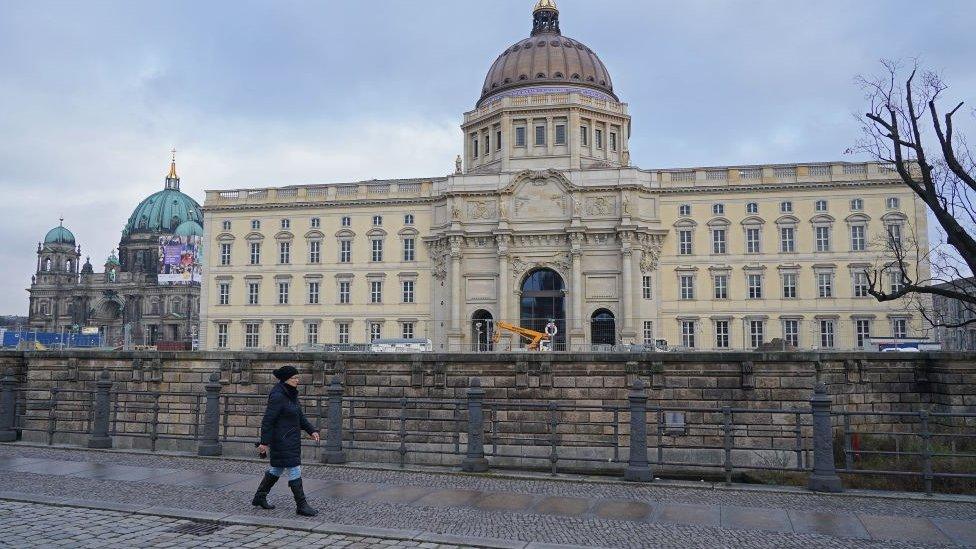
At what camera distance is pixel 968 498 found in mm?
12547

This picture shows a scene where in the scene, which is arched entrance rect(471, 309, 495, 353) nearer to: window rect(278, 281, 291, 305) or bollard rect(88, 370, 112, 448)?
window rect(278, 281, 291, 305)

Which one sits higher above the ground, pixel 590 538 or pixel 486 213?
pixel 486 213

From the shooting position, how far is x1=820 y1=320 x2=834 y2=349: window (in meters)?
58.2

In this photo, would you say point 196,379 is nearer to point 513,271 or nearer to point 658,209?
point 513,271

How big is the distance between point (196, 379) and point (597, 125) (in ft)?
178

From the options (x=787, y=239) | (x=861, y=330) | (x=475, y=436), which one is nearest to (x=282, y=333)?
(x=787, y=239)

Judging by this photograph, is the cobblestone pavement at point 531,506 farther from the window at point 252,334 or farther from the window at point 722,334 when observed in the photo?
the window at point 252,334

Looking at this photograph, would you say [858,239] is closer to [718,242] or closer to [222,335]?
[718,242]

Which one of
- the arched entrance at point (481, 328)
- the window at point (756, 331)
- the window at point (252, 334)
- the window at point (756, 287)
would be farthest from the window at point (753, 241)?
the window at point (252, 334)

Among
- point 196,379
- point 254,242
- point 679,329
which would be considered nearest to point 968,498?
point 196,379

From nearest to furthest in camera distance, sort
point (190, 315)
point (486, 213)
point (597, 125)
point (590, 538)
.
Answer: point (590, 538)
point (486, 213)
point (597, 125)
point (190, 315)

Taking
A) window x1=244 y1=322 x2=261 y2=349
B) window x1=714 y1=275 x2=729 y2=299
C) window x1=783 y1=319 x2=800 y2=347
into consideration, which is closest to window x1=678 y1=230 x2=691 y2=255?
window x1=714 y1=275 x2=729 y2=299

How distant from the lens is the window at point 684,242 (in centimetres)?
6138

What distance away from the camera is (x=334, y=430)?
640 inches
